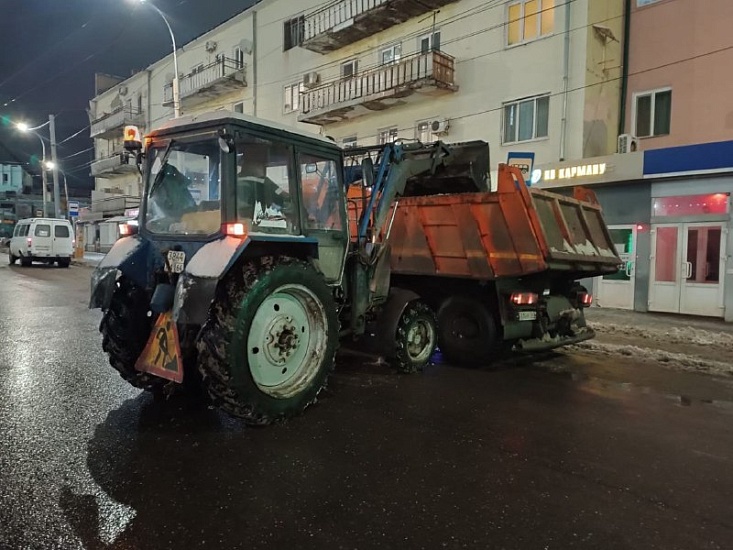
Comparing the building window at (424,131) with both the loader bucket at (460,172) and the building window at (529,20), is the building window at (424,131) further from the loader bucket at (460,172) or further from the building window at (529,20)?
the loader bucket at (460,172)

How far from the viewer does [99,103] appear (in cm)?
4481

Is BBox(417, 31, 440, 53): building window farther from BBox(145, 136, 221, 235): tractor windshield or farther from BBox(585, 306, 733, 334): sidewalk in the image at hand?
BBox(145, 136, 221, 235): tractor windshield

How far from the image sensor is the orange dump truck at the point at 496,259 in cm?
663

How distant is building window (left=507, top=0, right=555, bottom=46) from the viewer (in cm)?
1581

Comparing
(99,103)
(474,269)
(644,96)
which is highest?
(99,103)

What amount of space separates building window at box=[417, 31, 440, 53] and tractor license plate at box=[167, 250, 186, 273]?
1570 cm

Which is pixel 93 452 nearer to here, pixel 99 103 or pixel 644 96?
pixel 644 96

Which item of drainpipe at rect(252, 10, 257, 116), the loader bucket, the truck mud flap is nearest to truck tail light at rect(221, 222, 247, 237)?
the loader bucket

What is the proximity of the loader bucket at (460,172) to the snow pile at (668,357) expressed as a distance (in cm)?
362

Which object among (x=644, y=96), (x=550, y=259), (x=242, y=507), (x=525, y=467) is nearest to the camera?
(x=242, y=507)

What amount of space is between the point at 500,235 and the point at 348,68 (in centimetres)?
1735

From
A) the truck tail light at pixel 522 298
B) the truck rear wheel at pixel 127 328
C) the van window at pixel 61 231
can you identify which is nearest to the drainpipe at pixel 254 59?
the van window at pixel 61 231

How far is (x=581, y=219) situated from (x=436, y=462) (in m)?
5.02

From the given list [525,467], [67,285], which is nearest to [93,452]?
[525,467]
